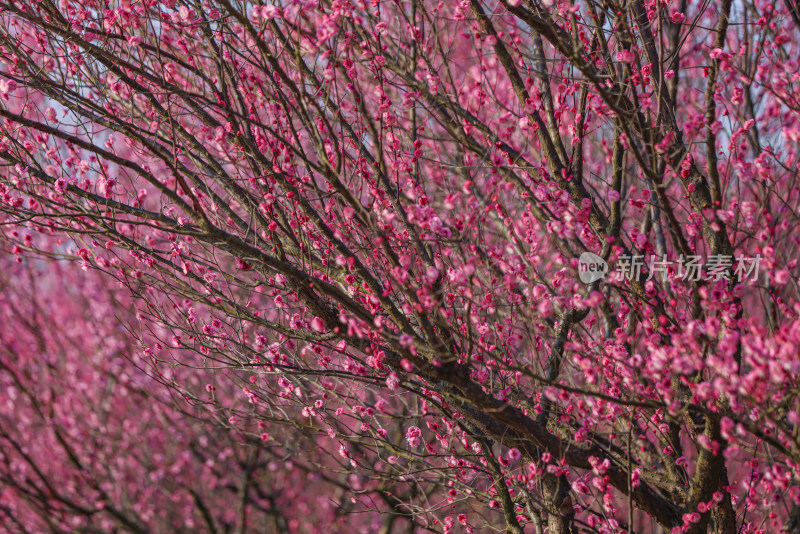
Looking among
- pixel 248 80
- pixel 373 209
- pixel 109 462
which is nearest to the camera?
pixel 373 209

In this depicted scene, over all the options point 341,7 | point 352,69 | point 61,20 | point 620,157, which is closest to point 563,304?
point 620,157

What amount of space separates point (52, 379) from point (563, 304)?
36.8 feet

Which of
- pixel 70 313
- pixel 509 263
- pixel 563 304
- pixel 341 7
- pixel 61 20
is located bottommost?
pixel 563 304

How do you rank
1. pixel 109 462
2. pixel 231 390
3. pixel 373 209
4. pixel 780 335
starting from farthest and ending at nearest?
pixel 109 462, pixel 231 390, pixel 373 209, pixel 780 335

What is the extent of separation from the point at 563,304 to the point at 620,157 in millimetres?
1043

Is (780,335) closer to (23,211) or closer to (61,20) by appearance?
(23,211)

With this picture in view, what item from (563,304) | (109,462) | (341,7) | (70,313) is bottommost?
(109,462)

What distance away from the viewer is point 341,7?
364cm

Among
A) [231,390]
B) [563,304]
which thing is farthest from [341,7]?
[231,390]

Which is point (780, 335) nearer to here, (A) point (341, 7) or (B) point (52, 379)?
(A) point (341, 7)

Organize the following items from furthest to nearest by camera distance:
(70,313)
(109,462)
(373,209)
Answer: (70,313), (109,462), (373,209)

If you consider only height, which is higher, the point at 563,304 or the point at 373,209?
the point at 373,209

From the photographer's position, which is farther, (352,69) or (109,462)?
(109,462)

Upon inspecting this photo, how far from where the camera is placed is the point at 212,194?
3.90 meters
